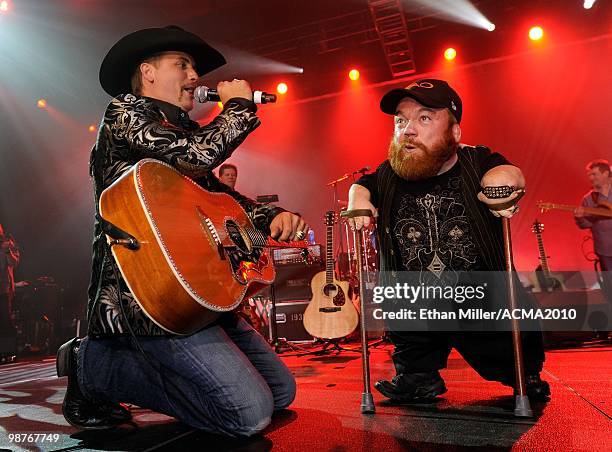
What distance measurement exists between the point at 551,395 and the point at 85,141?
366 inches

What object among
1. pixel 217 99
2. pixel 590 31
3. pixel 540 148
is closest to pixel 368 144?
pixel 540 148

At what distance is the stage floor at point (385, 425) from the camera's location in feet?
5.30

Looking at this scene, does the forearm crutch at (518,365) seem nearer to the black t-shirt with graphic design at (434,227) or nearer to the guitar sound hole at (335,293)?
the black t-shirt with graphic design at (434,227)

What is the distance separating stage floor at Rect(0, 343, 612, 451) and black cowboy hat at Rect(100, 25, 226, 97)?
1627mm

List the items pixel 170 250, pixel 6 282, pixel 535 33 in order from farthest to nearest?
pixel 535 33 → pixel 6 282 → pixel 170 250

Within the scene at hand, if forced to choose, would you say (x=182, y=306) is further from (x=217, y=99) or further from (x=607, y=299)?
(x=607, y=299)

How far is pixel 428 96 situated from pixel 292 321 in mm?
5036

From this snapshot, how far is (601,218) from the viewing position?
6293 millimetres

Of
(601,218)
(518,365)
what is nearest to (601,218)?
(601,218)

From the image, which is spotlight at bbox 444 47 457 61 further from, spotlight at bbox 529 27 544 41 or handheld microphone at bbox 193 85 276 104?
handheld microphone at bbox 193 85 276 104

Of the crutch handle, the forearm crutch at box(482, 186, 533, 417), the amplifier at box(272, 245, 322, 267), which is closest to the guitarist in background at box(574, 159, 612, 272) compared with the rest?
the amplifier at box(272, 245, 322, 267)

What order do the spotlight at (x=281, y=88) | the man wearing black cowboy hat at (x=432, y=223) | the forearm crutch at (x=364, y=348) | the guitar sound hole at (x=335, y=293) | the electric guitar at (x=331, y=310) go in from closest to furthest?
the forearm crutch at (x=364, y=348) → the man wearing black cowboy hat at (x=432, y=223) → the electric guitar at (x=331, y=310) → the guitar sound hole at (x=335, y=293) → the spotlight at (x=281, y=88)

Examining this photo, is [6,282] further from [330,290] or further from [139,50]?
[139,50]

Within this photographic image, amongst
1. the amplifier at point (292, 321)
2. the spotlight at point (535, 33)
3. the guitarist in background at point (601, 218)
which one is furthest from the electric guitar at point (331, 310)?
the spotlight at point (535, 33)
